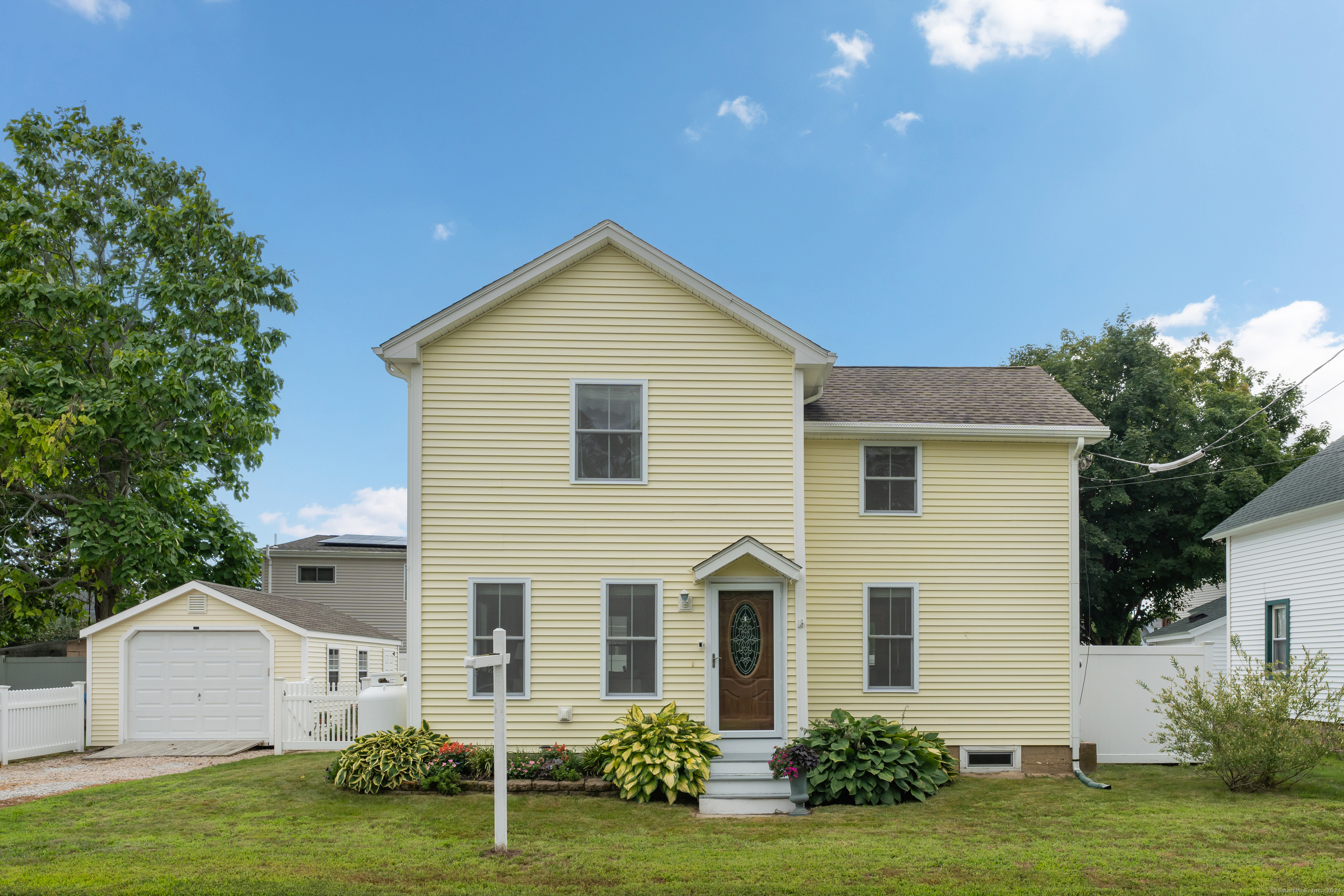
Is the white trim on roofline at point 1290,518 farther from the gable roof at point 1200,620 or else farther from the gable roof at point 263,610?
the gable roof at point 263,610

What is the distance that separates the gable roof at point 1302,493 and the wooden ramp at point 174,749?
20912 millimetres

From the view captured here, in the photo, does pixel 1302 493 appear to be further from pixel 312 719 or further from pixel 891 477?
pixel 312 719

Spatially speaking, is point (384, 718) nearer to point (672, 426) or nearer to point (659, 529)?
point (659, 529)

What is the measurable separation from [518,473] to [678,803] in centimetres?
477

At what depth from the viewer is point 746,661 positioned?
13102 millimetres

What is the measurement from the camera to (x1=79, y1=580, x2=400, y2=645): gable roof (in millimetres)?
18781

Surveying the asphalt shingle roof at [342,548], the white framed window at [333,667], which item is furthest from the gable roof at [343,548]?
the white framed window at [333,667]

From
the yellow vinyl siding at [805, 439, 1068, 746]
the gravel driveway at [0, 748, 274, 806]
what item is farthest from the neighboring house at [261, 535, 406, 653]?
the yellow vinyl siding at [805, 439, 1068, 746]

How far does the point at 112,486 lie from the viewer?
2386 centimetres

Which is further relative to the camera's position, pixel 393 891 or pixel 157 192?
pixel 157 192

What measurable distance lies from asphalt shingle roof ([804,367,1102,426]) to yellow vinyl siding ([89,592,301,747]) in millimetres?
11558

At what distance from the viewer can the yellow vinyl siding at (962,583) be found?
14.0m

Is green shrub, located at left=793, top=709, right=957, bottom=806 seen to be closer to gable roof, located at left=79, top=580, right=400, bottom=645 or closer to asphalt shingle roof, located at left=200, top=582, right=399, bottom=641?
gable roof, located at left=79, top=580, right=400, bottom=645

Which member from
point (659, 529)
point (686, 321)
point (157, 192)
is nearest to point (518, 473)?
point (659, 529)
